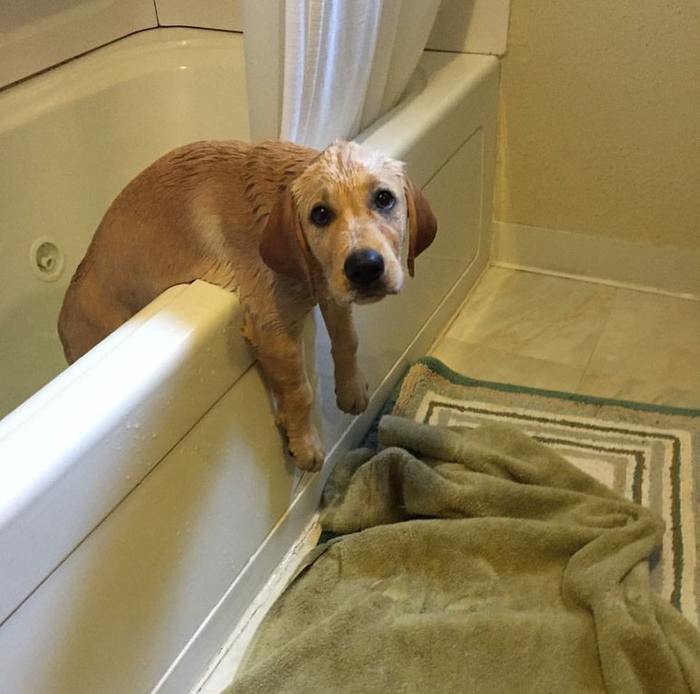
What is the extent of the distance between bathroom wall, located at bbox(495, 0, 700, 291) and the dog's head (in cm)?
76

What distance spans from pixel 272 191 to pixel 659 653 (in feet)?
2.16

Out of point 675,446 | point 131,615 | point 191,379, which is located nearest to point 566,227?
point 675,446

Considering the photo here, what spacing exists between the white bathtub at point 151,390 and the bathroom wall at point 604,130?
7cm

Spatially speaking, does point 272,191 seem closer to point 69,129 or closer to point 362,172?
point 362,172

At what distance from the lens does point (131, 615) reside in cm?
80

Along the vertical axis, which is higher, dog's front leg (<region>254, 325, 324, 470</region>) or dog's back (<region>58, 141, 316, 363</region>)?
dog's back (<region>58, 141, 316, 363</region>)

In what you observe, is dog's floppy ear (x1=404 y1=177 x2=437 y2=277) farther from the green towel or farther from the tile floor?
the tile floor

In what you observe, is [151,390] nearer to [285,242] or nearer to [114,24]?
[285,242]

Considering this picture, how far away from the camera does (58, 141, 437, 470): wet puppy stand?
757mm

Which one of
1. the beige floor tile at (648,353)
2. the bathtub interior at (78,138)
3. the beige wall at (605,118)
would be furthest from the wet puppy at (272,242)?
the beige wall at (605,118)

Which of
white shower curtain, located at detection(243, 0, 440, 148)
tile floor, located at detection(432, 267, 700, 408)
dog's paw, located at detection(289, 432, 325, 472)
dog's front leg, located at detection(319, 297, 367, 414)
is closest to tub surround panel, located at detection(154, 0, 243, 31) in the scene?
white shower curtain, located at detection(243, 0, 440, 148)

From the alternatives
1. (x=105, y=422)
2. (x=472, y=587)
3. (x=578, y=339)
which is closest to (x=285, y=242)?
(x=105, y=422)

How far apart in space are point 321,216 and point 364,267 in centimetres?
8

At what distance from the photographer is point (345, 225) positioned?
0.75 metres
